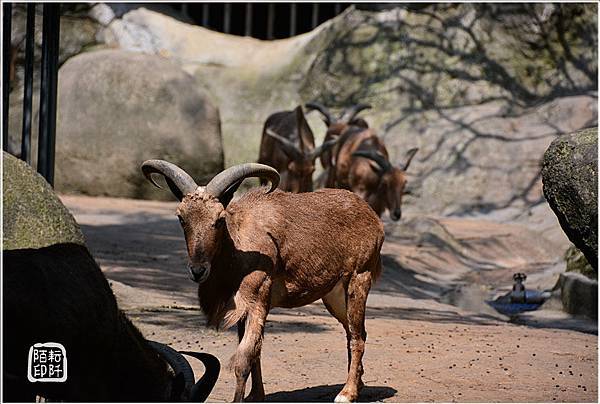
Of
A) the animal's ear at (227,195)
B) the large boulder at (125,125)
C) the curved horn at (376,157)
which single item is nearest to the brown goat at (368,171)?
the curved horn at (376,157)

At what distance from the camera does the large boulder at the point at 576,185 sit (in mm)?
6383

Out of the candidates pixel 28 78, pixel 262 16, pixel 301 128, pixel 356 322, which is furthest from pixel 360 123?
pixel 356 322

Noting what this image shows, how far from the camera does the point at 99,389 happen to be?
5.12 m

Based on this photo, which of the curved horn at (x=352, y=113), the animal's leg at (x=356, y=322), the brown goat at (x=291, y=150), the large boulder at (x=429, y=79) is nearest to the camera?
the animal's leg at (x=356, y=322)

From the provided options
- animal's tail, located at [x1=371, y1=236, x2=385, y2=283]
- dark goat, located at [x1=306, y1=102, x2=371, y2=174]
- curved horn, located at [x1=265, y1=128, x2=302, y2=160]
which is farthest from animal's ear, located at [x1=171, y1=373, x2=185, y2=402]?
dark goat, located at [x1=306, y1=102, x2=371, y2=174]

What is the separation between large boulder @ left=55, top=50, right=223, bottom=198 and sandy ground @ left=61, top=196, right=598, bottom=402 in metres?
5.85

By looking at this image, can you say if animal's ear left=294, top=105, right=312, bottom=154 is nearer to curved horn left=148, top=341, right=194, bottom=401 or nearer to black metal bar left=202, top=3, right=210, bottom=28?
black metal bar left=202, top=3, right=210, bottom=28

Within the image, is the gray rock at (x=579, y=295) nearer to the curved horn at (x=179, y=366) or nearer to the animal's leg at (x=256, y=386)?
the animal's leg at (x=256, y=386)

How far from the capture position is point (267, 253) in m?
6.38

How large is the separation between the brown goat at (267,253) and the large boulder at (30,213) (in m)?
0.56

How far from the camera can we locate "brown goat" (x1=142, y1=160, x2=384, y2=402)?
6.08 m

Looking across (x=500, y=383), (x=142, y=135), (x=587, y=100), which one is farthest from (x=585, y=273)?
(x=142, y=135)

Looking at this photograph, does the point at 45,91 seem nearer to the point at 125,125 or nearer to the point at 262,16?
the point at 125,125

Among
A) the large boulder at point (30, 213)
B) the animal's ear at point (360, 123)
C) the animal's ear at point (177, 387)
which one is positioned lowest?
the animal's ear at point (360, 123)
